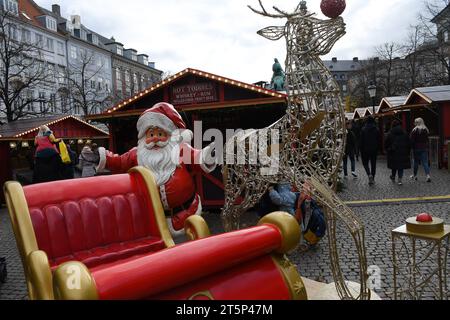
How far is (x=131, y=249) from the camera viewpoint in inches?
111

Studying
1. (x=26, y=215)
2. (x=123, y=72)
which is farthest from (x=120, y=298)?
(x=123, y=72)

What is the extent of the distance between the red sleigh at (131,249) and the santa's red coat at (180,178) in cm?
108

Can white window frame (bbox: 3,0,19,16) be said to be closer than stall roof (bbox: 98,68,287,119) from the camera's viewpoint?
No

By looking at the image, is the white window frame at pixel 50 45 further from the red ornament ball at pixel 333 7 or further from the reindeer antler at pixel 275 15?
the red ornament ball at pixel 333 7

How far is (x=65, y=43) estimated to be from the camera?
3262 centimetres

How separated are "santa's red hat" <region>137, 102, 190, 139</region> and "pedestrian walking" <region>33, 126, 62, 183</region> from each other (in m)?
3.89

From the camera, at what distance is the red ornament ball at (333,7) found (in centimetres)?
267

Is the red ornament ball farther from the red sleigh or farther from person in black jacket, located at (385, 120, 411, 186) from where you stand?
person in black jacket, located at (385, 120, 411, 186)

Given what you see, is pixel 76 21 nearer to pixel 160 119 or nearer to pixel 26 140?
pixel 26 140

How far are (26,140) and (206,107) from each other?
713 centimetres

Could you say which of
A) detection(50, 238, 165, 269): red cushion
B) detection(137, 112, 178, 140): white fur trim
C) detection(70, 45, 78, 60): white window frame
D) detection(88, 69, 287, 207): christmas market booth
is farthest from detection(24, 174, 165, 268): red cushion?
detection(70, 45, 78, 60): white window frame

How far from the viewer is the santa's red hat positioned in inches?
165

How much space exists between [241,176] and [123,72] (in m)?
39.6
